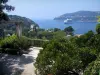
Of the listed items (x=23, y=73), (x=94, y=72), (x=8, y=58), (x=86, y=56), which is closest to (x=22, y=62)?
(x=8, y=58)

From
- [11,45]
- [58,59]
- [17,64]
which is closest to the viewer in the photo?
[58,59]

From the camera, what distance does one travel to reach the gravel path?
424 inches

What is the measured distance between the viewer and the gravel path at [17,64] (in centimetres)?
1078

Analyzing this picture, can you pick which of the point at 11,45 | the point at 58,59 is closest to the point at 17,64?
the point at 11,45

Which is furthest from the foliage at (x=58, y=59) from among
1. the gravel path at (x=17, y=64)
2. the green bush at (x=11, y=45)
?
the green bush at (x=11, y=45)

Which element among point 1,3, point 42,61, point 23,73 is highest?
point 1,3

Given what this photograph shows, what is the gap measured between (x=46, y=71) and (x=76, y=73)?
1.14 metres

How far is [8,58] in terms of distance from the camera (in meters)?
13.8

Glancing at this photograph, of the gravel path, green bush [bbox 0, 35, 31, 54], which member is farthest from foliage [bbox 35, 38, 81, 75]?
green bush [bbox 0, 35, 31, 54]

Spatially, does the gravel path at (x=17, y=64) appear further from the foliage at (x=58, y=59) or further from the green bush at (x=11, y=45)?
the foliage at (x=58, y=59)

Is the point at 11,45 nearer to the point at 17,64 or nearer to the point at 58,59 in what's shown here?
the point at 17,64

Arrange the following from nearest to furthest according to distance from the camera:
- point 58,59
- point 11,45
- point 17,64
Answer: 1. point 58,59
2. point 17,64
3. point 11,45

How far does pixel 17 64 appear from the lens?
1234cm

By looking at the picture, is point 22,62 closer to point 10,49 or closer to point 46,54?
point 10,49
